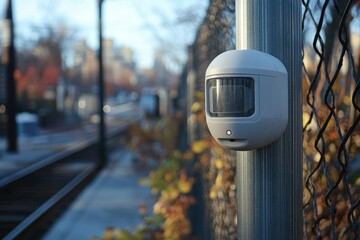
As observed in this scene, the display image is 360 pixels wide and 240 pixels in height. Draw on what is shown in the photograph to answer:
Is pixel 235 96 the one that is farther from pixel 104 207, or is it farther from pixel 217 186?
pixel 104 207

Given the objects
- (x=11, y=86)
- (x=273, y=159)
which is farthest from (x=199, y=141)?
(x=11, y=86)

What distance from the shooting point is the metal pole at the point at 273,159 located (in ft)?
4.81

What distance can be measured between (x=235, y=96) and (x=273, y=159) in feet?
0.81

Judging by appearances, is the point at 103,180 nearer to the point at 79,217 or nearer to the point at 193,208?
the point at 79,217

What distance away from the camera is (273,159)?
1471 mm

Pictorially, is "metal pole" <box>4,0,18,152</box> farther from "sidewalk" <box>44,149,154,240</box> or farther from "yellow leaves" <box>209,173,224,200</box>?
"yellow leaves" <box>209,173,224,200</box>

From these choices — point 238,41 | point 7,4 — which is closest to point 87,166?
point 7,4

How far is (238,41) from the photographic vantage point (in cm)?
154

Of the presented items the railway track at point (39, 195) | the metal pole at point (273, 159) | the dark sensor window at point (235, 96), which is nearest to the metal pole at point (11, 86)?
the railway track at point (39, 195)

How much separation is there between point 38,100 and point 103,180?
100ft

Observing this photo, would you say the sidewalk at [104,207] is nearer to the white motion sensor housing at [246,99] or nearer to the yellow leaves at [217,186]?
the yellow leaves at [217,186]

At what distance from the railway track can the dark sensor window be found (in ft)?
15.1

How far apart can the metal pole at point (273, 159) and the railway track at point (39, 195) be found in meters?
4.45

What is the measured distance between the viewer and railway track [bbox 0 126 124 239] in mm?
6454
